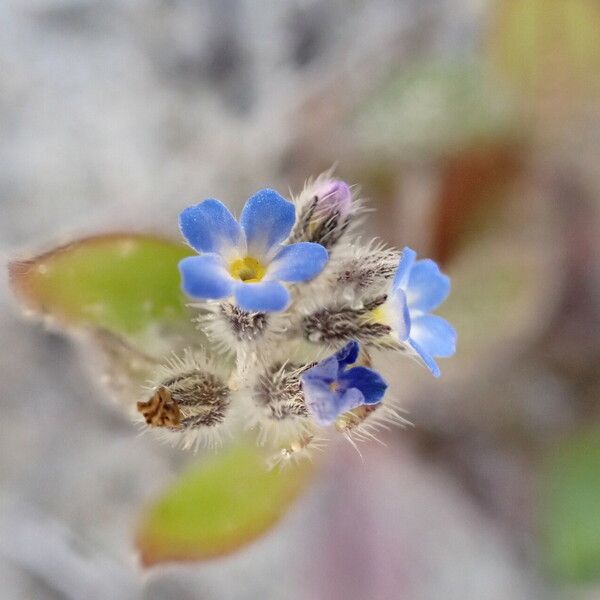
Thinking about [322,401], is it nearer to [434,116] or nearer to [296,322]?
[296,322]

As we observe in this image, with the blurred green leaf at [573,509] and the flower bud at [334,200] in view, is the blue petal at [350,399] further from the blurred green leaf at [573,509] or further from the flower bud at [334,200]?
the blurred green leaf at [573,509]

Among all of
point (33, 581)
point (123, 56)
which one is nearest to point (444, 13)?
point (123, 56)

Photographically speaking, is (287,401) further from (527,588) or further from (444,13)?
(444,13)

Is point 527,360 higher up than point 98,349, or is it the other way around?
point 527,360

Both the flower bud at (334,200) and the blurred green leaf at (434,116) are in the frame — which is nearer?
the flower bud at (334,200)

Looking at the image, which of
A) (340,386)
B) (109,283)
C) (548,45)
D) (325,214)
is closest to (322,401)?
(340,386)

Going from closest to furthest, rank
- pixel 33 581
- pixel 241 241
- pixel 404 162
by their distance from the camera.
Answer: pixel 241 241, pixel 33 581, pixel 404 162

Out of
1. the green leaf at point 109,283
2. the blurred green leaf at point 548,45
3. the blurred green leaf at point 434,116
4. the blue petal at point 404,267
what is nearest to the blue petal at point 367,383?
the blue petal at point 404,267
